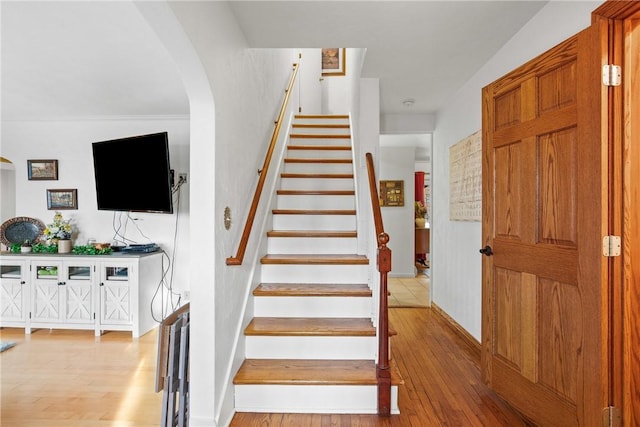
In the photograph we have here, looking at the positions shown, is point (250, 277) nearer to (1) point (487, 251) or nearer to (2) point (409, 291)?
(1) point (487, 251)

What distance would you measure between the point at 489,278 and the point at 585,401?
81 cm

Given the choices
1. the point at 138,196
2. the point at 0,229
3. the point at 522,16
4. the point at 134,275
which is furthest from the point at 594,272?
the point at 0,229

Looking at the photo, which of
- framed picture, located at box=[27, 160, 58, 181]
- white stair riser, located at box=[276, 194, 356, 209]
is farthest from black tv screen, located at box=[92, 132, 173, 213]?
white stair riser, located at box=[276, 194, 356, 209]

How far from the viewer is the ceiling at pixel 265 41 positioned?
79.0 inches

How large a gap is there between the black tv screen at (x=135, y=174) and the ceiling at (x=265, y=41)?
1.86 feet

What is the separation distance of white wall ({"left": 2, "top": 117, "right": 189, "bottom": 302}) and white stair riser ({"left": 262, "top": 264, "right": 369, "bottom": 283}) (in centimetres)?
173

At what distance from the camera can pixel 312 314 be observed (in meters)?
2.53

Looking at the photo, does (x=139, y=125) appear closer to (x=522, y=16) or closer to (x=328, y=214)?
(x=328, y=214)

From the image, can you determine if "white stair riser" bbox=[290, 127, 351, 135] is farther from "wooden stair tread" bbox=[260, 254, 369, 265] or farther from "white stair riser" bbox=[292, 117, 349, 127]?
"wooden stair tread" bbox=[260, 254, 369, 265]

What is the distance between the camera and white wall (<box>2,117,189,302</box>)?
406 cm

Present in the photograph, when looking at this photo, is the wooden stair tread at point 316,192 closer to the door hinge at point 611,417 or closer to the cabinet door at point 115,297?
the cabinet door at point 115,297

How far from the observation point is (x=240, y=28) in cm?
219

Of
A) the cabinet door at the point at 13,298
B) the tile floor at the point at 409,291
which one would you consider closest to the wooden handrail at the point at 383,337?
the tile floor at the point at 409,291

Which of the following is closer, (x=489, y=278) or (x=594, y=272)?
(x=594, y=272)
